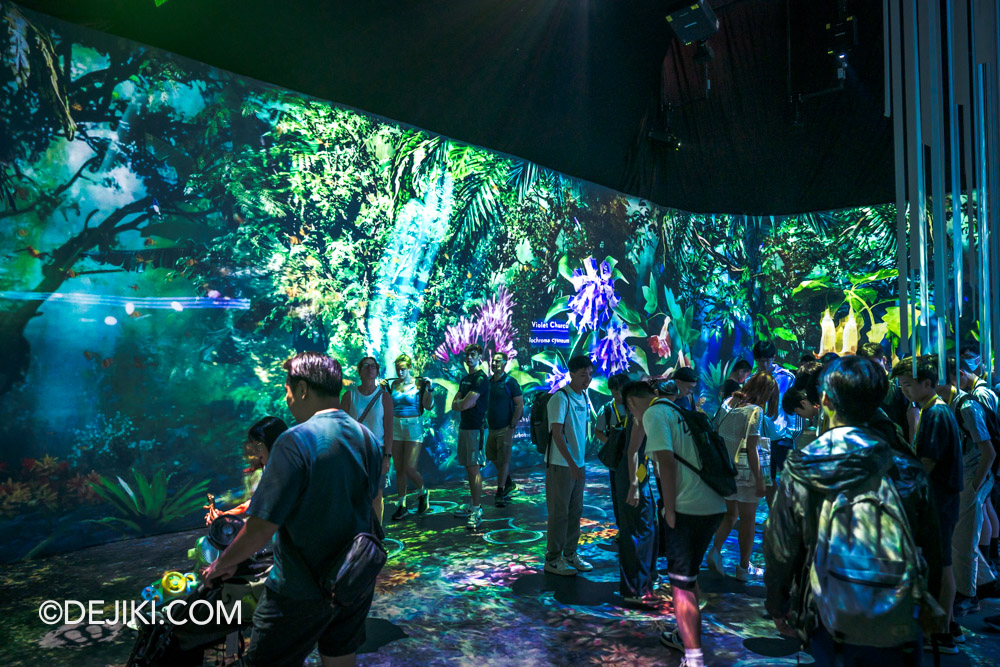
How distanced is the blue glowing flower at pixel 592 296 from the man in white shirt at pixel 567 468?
5.55m

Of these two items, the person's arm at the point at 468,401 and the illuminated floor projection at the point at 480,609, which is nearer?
the illuminated floor projection at the point at 480,609

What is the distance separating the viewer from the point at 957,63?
8.09ft

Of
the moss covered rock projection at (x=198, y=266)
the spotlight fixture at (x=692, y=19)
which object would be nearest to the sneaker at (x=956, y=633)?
the moss covered rock projection at (x=198, y=266)

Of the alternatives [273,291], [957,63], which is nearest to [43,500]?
[273,291]

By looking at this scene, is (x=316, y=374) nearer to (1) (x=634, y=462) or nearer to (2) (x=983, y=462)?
(1) (x=634, y=462)

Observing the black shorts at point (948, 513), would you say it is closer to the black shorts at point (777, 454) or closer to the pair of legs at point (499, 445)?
the black shorts at point (777, 454)

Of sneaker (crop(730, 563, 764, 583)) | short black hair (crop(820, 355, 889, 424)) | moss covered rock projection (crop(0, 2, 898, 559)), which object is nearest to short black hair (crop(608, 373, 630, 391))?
sneaker (crop(730, 563, 764, 583))

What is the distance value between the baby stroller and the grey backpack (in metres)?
2.13

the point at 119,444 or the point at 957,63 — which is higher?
the point at 957,63

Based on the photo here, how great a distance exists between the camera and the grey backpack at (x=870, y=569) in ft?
5.72

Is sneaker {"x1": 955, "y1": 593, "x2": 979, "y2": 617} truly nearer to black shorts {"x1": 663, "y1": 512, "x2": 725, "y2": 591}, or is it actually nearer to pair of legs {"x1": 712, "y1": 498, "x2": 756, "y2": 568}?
pair of legs {"x1": 712, "y1": 498, "x2": 756, "y2": 568}

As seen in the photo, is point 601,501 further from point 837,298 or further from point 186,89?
point 837,298

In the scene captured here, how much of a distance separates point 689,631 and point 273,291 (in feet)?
17.9

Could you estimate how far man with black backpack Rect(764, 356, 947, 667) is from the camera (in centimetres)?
175
